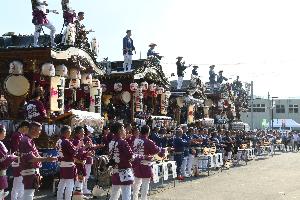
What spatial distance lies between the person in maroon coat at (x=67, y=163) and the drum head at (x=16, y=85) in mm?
6138

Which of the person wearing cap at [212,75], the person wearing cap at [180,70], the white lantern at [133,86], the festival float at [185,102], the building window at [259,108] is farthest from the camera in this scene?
the building window at [259,108]

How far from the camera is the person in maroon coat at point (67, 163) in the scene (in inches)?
379

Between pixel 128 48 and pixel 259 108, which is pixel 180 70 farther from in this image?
pixel 259 108

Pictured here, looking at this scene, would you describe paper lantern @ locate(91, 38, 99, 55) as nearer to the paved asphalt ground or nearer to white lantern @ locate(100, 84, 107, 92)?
white lantern @ locate(100, 84, 107, 92)

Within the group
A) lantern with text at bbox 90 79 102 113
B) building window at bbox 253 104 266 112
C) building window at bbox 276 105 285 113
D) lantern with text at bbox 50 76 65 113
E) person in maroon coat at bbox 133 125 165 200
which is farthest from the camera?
building window at bbox 253 104 266 112

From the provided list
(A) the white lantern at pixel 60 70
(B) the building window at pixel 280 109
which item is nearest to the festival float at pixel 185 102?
(A) the white lantern at pixel 60 70

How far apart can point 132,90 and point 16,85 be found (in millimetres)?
8163

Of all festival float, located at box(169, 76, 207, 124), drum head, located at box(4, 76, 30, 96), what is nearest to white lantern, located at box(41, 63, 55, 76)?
drum head, located at box(4, 76, 30, 96)

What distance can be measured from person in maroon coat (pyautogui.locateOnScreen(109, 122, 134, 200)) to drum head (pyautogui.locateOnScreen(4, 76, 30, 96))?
23.8 feet

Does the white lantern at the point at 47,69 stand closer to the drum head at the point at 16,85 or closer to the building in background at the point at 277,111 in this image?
the drum head at the point at 16,85

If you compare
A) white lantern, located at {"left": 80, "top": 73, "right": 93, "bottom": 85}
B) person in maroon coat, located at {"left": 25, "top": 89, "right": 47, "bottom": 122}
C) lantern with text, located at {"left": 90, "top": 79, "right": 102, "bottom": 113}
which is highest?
white lantern, located at {"left": 80, "top": 73, "right": 93, "bottom": 85}

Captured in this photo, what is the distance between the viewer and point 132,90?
22.5m

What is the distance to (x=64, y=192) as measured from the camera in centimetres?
1002

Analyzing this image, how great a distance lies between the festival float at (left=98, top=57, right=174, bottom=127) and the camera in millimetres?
22766
